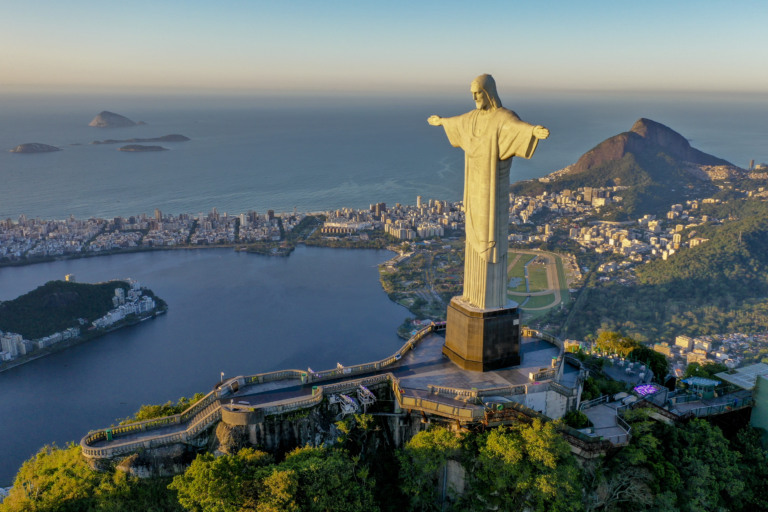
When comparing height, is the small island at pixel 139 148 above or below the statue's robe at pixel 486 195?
below

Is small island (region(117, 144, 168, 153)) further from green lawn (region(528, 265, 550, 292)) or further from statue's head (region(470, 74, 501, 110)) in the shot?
statue's head (region(470, 74, 501, 110))

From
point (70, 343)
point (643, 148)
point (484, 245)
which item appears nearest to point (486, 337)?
point (484, 245)

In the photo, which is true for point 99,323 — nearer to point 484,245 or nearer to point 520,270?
point 484,245

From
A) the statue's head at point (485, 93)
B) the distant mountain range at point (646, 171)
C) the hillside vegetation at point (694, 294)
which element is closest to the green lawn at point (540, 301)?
the hillside vegetation at point (694, 294)

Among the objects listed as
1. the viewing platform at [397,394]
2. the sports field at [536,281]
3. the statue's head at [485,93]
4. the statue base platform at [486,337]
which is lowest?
the sports field at [536,281]

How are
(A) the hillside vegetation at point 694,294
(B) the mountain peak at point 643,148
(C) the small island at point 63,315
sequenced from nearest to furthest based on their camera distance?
(C) the small island at point 63,315 → (A) the hillside vegetation at point 694,294 → (B) the mountain peak at point 643,148

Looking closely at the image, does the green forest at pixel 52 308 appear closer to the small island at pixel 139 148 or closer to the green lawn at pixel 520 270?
the green lawn at pixel 520 270

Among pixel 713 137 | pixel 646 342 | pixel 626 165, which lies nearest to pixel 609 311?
pixel 646 342

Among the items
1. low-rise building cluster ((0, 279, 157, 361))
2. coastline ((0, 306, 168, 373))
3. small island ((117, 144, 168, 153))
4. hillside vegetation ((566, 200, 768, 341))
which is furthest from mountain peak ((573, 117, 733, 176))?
small island ((117, 144, 168, 153))
